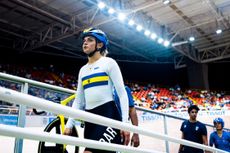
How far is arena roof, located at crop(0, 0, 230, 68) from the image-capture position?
34.9 feet

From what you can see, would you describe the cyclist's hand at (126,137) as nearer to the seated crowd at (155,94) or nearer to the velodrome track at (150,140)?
the velodrome track at (150,140)

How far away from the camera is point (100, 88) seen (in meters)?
1.80

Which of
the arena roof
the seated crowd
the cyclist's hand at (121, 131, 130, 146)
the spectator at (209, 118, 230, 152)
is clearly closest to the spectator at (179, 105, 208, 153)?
the spectator at (209, 118, 230, 152)

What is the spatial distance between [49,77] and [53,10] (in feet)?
12.7

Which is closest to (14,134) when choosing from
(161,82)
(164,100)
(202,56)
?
(164,100)

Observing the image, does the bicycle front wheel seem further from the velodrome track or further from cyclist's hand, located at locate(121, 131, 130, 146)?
cyclist's hand, located at locate(121, 131, 130, 146)

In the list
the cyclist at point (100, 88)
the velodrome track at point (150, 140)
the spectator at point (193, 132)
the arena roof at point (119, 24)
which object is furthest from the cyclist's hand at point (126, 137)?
the arena roof at point (119, 24)

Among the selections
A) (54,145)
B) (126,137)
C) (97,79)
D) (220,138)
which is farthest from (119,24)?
(126,137)

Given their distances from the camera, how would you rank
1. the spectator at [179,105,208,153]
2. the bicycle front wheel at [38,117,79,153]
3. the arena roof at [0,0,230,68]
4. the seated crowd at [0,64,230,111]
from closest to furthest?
the bicycle front wheel at [38,117,79,153], the spectator at [179,105,208,153], the arena roof at [0,0,230,68], the seated crowd at [0,64,230,111]

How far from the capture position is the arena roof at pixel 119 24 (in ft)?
34.9

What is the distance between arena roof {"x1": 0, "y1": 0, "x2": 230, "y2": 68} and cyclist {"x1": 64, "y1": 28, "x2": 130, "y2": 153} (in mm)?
7957

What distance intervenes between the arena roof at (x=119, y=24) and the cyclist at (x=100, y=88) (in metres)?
Answer: 7.96

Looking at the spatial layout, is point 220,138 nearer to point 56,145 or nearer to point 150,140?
point 150,140

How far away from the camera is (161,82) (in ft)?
62.6
